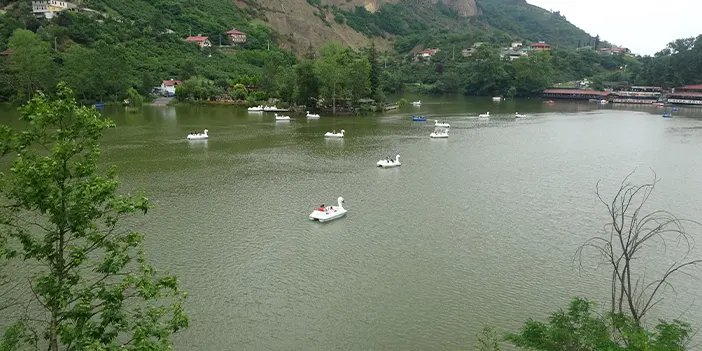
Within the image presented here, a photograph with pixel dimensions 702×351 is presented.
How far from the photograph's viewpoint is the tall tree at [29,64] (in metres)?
56.7

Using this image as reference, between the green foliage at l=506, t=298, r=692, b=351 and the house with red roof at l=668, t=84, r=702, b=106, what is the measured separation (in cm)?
8615

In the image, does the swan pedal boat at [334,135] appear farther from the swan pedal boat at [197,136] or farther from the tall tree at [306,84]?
the tall tree at [306,84]

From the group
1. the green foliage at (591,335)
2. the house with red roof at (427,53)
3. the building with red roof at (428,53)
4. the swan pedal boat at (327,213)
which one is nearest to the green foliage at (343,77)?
the swan pedal boat at (327,213)

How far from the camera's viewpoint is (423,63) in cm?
12019

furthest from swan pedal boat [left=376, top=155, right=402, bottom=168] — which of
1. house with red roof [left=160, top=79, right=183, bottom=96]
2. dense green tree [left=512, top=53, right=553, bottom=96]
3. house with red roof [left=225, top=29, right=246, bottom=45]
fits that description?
house with red roof [left=225, top=29, right=246, bottom=45]

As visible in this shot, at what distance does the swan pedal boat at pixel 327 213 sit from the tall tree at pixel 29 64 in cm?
5065

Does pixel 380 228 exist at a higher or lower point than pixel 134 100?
lower

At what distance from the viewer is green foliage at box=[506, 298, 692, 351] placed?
835 centimetres

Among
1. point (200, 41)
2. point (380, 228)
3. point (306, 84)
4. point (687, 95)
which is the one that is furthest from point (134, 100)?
point (687, 95)

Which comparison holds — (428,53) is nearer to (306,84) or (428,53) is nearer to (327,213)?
(306,84)

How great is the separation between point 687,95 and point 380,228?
82.9m

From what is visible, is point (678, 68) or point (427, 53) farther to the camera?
point (427, 53)

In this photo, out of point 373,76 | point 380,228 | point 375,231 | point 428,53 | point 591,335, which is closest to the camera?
point 591,335

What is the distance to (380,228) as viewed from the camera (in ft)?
66.2
